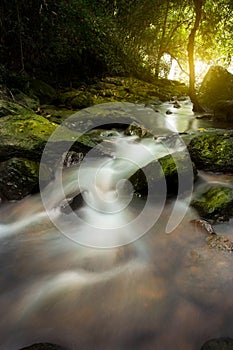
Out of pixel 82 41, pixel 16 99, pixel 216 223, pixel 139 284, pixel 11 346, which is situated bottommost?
pixel 11 346

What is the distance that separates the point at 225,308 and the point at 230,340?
→ 367 millimetres

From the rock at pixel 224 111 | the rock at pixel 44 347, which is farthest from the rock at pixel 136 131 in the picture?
the rock at pixel 44 347

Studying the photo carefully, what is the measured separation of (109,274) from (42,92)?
860 centimetres

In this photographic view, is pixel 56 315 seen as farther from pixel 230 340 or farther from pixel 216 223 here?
pixel 216 223

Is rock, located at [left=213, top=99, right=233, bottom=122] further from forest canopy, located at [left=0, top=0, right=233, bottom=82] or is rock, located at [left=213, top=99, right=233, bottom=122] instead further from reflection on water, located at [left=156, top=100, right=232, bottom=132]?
forest canopy, located at [left=0, top=0, right=233, bottom=82]

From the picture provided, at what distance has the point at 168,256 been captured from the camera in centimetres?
327

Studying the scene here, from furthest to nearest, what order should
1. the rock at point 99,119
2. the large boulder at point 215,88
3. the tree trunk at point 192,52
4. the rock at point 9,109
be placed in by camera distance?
the large boulder at point 215,88 < the tree trunk at point 192,52 < the rock at point 99,119 < the rock at point 9,109

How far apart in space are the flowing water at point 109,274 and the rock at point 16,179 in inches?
6.3

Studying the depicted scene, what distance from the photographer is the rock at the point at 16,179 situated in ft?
13.8

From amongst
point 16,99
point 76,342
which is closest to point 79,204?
point 76,342

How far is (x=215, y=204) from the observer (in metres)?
3.86

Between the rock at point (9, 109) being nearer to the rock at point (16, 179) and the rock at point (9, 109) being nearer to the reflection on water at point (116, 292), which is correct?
the rock at point (16, 179)

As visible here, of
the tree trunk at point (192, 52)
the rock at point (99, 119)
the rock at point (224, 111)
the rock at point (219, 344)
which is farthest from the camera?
the rock at point (224, 111)

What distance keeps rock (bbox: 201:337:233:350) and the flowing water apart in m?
0.11
